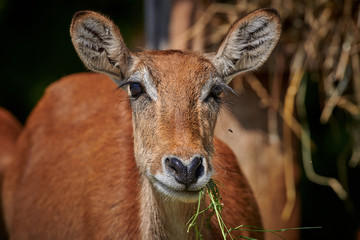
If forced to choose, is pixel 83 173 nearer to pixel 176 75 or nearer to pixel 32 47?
pixel 176 75

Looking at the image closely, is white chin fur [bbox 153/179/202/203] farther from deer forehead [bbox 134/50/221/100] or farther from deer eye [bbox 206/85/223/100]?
deer eye [bbox 206/85/223/100]

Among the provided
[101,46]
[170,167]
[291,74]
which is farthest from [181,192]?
[291,74]

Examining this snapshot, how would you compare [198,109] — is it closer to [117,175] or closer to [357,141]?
[117,175]

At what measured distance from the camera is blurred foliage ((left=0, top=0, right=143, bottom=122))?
30.3 feet

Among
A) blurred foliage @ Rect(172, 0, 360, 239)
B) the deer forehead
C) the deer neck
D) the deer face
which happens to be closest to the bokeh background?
blurred foliage @ Rect(172, 0, 360, 239)

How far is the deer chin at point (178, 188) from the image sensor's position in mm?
3576

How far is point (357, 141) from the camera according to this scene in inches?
254

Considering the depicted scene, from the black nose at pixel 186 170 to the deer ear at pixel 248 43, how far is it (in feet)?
3.56

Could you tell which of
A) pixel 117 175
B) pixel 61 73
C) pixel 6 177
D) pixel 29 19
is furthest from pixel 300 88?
pixel 29 19

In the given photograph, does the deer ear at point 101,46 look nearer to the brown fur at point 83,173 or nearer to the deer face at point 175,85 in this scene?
the deer face at point 175,85

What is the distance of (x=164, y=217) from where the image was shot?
407 cm

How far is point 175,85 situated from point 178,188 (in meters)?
0.75

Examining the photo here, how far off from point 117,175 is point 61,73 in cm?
487

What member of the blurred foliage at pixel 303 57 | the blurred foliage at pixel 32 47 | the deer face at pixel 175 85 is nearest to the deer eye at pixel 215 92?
the deer face at pixel 175 85
